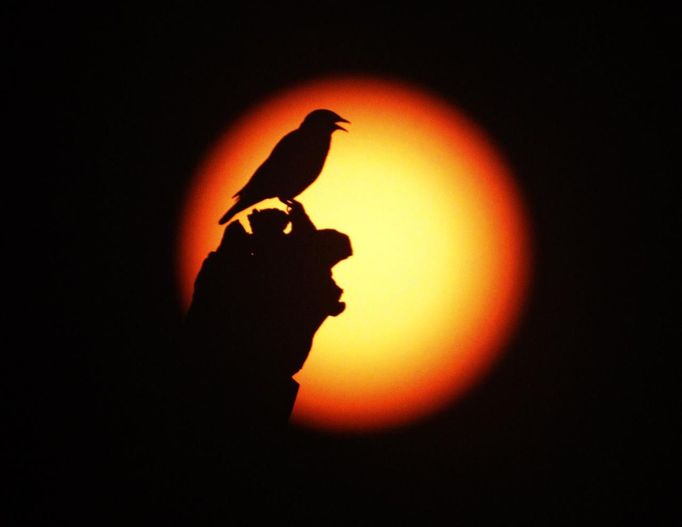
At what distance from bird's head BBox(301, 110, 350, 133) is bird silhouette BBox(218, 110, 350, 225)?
155mm

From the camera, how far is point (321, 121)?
249 inches

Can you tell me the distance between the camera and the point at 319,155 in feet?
19.7

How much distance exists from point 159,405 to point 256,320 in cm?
92

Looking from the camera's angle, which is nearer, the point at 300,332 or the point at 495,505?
the point at 300,332

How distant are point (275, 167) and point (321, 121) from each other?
0.93 m

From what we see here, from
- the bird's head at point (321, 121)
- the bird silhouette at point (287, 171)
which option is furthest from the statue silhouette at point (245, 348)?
the bird's head at point (321, 121)

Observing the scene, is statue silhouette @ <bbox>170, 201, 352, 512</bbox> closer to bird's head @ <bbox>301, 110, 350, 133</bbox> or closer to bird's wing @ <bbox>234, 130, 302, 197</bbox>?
bird's wing @ <bbox>234, 130, 302, 197</bbox>

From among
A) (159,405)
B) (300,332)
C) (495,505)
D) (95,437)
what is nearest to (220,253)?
(300,332)

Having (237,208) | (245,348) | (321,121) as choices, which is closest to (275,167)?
(237,208)

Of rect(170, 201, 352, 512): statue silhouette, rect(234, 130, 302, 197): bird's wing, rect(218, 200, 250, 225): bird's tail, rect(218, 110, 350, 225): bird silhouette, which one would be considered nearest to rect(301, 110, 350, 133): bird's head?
rect(218, 110, 350, 225): bird silhouette

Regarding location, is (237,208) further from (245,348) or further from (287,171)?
(245,348)

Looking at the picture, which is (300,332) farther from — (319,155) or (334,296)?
(319,155)

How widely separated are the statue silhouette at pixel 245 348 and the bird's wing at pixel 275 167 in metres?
1.37

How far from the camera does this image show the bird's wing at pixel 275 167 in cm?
584
